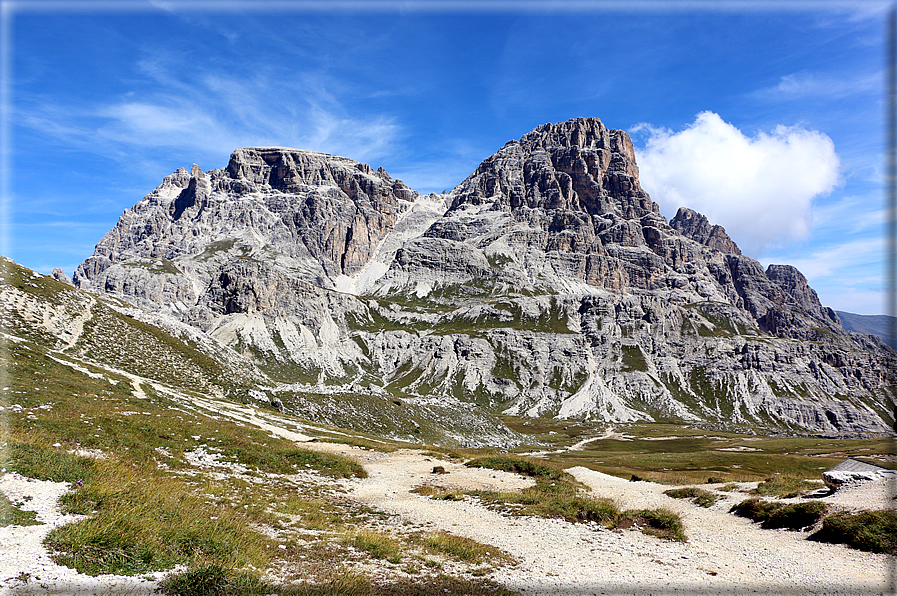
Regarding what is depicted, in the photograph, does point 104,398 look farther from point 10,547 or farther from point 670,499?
point 670,499

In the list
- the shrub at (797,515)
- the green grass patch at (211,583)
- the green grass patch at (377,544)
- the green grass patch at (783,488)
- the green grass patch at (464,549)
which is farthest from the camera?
the green grass patch at (783,488)

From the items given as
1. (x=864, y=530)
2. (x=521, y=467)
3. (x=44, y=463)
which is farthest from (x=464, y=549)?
(x=521, y=467)

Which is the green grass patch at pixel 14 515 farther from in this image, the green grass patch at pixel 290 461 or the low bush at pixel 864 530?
the low bush at pixel 864 530

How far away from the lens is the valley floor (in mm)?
9695

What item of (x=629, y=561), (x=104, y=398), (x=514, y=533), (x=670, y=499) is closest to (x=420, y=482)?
(x=514, y=533)

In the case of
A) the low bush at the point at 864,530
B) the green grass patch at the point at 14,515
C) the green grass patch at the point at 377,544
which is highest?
the green grass patch at the point at 14,515

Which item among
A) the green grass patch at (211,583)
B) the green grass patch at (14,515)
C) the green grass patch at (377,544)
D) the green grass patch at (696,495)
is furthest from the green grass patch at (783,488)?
the green grass patch at (14,515)

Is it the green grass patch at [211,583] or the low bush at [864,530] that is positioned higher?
the green grass patch at [211,583]

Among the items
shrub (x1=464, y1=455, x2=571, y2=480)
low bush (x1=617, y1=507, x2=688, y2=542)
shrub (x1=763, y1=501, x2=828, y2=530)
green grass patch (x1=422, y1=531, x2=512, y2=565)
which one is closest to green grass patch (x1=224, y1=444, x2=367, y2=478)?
shrub (x1=464, y1=455, x2=571, y2=480)

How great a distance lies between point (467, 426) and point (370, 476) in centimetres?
7202

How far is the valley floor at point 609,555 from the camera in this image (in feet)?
31.8

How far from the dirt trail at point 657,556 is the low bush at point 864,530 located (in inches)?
24.5

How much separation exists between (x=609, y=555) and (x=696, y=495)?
712 inches

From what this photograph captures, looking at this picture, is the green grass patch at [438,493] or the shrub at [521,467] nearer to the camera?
the green grass patch at [438,493]
